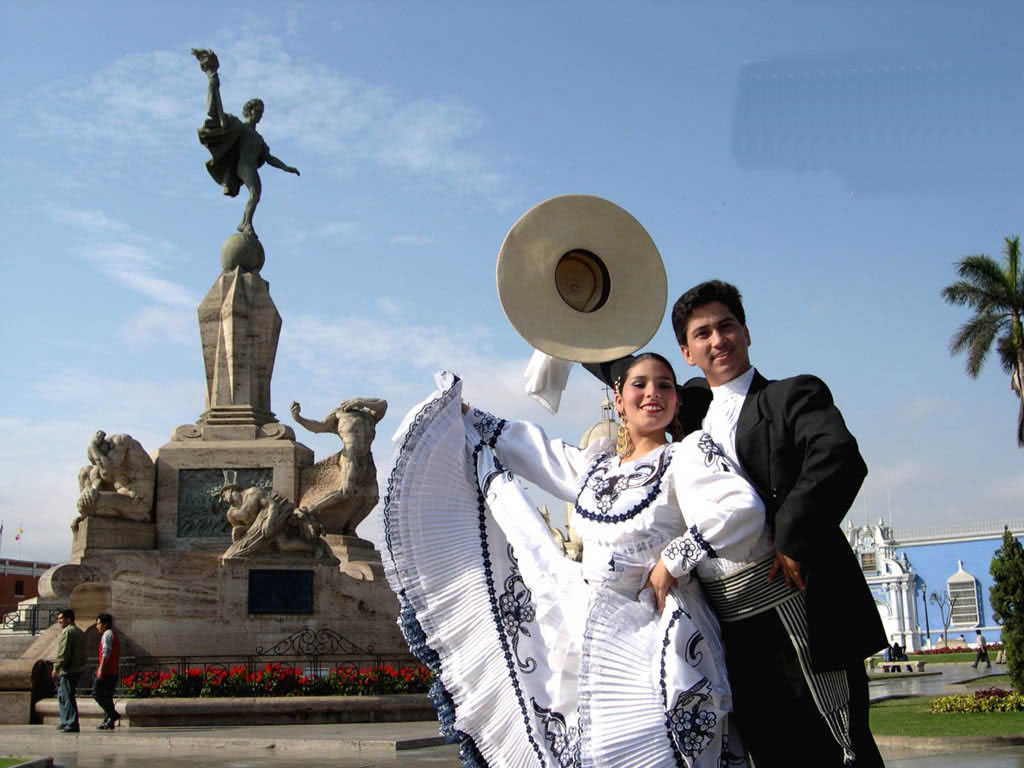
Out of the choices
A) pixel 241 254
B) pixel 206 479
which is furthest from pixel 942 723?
pixel 241 254

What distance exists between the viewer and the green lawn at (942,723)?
927 centimetres

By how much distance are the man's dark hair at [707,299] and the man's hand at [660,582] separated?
828mm

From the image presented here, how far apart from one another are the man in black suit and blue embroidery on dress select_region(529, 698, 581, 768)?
509 millimetres

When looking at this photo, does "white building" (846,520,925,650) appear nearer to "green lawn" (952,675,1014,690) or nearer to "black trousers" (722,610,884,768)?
"green lawn" (952,675,1014,690)

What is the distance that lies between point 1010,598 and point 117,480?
457 inches

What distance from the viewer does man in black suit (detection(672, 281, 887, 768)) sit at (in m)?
3.00

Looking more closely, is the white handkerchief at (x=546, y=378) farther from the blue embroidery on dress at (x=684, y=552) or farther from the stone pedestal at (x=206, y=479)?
the stone pedestal at (x=206, y=479)

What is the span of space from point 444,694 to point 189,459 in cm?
1257

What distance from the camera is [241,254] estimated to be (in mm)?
17547

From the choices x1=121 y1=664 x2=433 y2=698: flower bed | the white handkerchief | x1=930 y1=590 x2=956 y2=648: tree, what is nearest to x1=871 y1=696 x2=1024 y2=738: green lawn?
x1=121 y1=664 x2=433 y2=698: flower bed

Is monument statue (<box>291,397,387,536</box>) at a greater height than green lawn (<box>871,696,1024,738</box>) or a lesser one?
greater

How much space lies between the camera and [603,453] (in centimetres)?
370

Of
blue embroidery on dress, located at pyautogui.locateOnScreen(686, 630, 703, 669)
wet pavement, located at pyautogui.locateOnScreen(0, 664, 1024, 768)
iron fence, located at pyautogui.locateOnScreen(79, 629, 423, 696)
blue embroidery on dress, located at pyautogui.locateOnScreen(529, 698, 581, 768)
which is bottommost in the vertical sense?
wet pavement, located at pyautogui.locateOnScreen(0, 664, 1024, 768)

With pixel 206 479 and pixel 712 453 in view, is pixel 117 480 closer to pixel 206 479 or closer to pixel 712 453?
pixel 206 479
